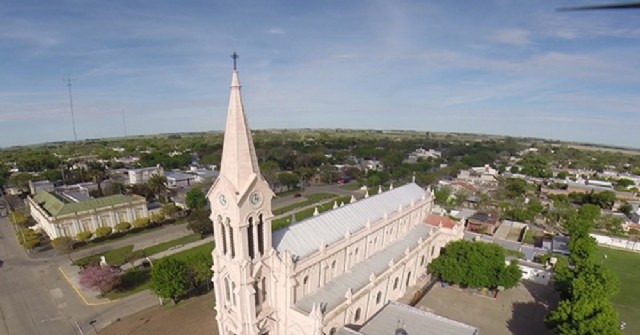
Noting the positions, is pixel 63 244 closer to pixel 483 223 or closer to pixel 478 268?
pixel 478 268

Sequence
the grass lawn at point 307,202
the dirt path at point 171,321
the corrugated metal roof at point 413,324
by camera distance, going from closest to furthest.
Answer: the corrugated metal roof at point 413,324 < the dirt path at point 171,321 < the grass lawn at point 307,202

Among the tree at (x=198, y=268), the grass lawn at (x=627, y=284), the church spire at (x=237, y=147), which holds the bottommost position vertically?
the grass lawn at (x=627, y=284)

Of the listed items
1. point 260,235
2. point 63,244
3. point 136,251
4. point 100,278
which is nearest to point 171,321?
point 100,278

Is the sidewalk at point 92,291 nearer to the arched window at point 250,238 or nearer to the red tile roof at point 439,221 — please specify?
the arched window at point 250,238

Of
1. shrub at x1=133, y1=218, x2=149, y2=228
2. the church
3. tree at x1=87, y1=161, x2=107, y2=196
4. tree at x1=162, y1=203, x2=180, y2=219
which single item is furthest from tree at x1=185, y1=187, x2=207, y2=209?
the church

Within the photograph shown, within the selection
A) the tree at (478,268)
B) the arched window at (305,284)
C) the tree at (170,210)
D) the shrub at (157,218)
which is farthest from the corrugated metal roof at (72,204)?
the tree at (478,268)

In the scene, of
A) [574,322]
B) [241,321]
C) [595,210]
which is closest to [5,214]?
[241,321]

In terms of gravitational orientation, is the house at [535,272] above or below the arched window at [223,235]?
below

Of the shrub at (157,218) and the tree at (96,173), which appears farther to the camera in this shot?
the tree at (96,173)
